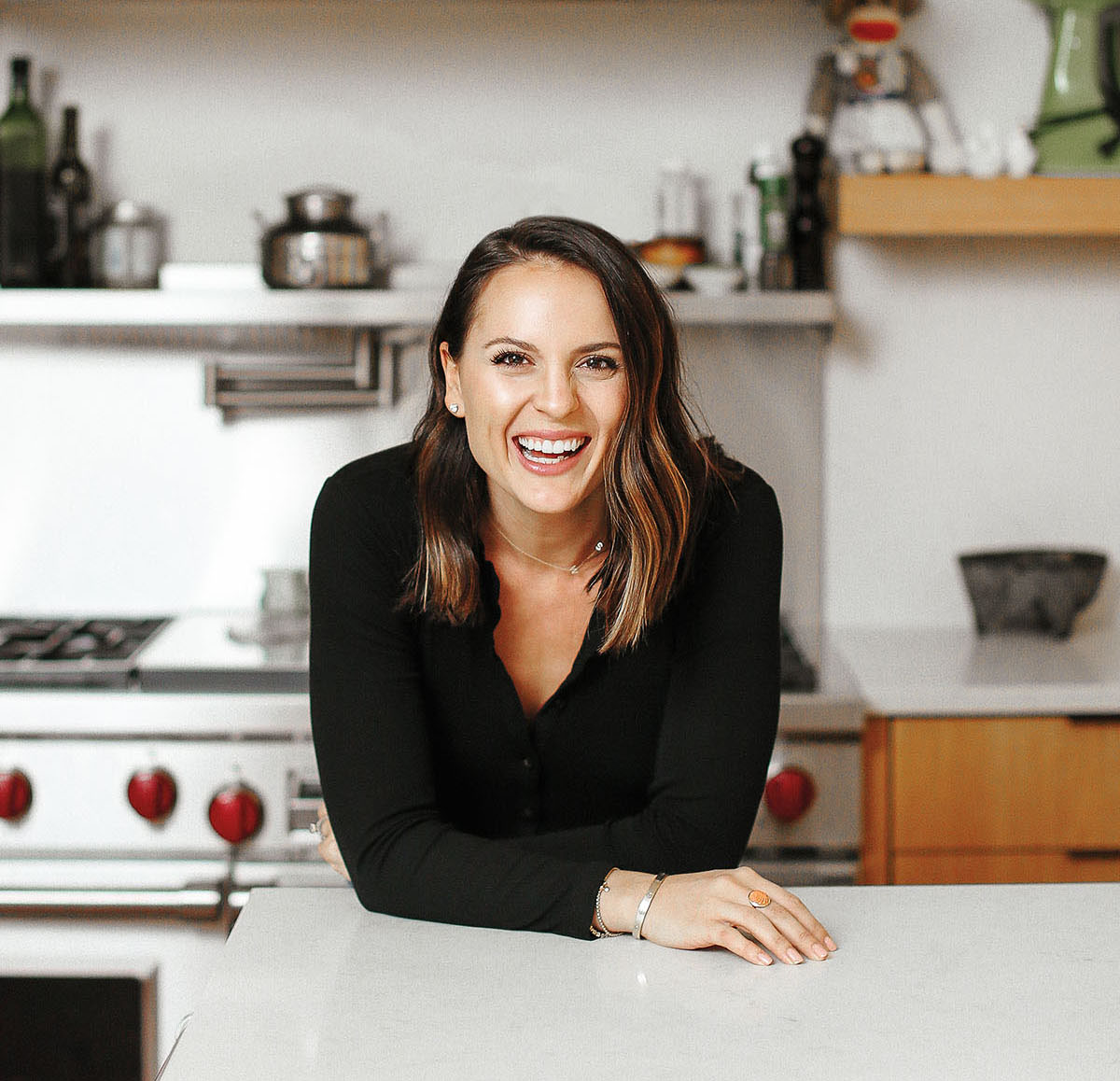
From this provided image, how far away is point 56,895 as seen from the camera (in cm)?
183

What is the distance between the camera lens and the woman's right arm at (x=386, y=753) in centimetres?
108

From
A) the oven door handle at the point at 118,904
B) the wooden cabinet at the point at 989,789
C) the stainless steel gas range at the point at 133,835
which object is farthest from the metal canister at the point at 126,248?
the wooden cabinet at the point at 989,789

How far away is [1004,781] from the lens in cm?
189

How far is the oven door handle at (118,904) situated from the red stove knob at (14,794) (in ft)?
0.36

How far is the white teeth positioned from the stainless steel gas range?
0.76 meters

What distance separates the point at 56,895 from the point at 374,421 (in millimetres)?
925

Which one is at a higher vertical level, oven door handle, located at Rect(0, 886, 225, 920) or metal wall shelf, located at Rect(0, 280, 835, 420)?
metal wall shelf, located at Rect(0, 280, 835, 420)

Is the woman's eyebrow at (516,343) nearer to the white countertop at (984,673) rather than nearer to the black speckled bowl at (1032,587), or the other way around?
the white countertop at (984,673)

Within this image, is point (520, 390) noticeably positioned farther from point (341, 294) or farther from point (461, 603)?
point (341, 294)

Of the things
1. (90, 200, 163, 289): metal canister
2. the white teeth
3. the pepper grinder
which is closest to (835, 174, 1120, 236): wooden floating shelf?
the pepper grinder

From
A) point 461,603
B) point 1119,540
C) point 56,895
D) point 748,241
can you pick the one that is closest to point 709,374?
point 748,241

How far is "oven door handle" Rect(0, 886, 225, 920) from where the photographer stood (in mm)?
1827

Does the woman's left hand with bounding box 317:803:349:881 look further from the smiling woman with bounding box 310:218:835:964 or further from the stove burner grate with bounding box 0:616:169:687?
the stove burner grate with bounding box 0:616:169:687

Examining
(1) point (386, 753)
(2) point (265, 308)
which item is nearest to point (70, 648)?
→ (2) point (265, 308)
